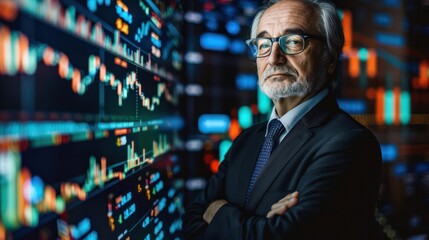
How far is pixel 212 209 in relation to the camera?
5.34 feet

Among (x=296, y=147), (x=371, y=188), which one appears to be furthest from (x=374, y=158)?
(x=296, y=147)

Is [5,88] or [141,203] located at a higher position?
[5,88]

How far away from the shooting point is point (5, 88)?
0.66m

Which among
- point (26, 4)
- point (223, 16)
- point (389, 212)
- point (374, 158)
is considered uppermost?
point (223, 16)

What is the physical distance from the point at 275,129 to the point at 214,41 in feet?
3.43

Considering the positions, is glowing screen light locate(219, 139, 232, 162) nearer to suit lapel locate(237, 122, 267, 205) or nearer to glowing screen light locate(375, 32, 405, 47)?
suit lapel locate(237, 122, 267, 205)

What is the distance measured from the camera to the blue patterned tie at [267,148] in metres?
1.64

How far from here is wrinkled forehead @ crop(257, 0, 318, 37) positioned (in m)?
1.64

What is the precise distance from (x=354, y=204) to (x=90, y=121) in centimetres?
90

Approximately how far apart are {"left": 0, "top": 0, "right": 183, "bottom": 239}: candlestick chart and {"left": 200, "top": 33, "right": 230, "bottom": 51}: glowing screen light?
0.81 meters

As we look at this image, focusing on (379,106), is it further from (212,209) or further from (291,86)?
(212,209)

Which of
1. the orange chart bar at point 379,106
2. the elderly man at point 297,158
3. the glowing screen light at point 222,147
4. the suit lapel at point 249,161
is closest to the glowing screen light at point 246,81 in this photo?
the glowing screen light at point 222,147

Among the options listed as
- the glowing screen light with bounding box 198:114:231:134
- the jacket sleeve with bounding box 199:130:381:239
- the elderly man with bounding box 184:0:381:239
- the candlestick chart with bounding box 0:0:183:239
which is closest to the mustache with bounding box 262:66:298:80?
the elderly man with bounding box 184:0:381:239

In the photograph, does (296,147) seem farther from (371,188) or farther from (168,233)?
(168,233)
